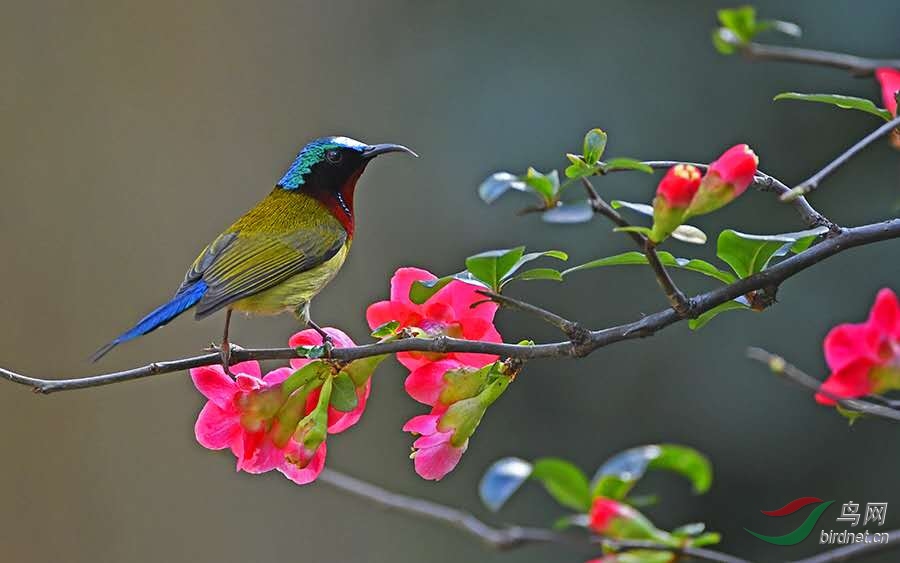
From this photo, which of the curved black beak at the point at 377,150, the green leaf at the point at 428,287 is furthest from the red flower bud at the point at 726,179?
the curved black beak at the point at 377,150

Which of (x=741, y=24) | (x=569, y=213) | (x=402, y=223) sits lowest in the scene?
(x=402, y=223)

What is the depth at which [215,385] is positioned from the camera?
1.14 metres

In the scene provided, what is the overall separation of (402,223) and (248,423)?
97.2 inches

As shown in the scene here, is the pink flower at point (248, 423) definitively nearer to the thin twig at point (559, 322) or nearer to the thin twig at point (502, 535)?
the thin twig at point (559, 322)

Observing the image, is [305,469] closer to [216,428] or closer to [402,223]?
[216,428]

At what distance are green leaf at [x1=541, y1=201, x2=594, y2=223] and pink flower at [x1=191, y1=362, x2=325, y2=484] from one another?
40 centimetres

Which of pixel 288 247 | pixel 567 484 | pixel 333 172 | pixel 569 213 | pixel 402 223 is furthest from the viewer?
pixel 402 223

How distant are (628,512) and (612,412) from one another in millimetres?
2333

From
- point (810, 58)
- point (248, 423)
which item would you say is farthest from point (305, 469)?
point (810, 58)

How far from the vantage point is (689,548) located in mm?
670

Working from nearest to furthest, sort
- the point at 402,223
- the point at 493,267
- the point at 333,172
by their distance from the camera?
1. the point at 493,267
2. the point at 333,172
3. the point at 402,223

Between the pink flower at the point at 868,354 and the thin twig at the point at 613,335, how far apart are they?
0.13 m

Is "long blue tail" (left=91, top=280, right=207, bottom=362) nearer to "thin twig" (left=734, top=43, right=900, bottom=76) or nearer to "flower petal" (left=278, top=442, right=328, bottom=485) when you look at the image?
"flower petal" (left=278, top=442, right=328, bottom=485)

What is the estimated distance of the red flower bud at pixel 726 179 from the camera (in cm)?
88
